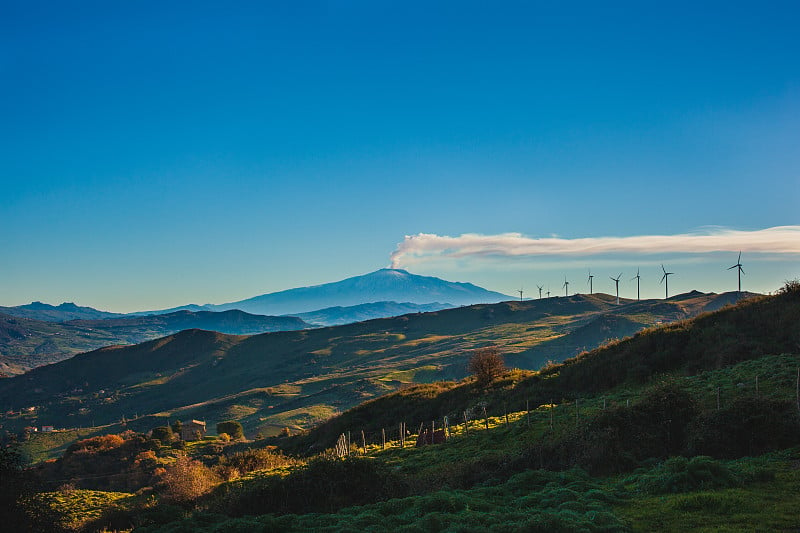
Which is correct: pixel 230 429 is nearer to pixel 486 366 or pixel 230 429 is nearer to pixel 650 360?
pixel 486 366

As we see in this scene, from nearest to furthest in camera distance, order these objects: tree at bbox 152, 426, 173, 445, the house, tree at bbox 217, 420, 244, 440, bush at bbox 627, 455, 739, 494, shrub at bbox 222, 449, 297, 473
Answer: bush at bbox 627, 455, 739, 494 < shrub at bbox 222, 449, 297, 473 < tree at bbox 152, 426, 173, 445 < the house < tree at bbox 217, 420, 244, 440

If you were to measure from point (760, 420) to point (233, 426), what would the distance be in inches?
3222

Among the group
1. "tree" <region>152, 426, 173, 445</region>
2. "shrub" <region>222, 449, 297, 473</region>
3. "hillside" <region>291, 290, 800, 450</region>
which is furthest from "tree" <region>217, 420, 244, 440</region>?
"shrub" <region>222, 449, 297, 473</region>

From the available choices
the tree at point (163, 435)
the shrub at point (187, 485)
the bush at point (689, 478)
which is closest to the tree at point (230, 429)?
the tree at point (163, 435)

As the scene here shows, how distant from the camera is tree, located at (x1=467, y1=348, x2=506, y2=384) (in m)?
56.4

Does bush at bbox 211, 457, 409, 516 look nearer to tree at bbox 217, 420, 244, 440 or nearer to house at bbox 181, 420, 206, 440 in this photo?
house at bbox 181, 420, 206, 440

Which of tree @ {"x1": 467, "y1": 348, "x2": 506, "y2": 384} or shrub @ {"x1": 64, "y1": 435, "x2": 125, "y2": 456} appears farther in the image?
shrub @ {"x1": 64, "y1": 435, "x2": 125, "y2": 456}

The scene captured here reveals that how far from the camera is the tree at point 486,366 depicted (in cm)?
5638

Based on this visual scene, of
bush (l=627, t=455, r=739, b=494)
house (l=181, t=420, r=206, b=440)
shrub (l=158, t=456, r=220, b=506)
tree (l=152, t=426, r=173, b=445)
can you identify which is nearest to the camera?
bush (l=627, t=455, r=739, b=494)

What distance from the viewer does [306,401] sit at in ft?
460

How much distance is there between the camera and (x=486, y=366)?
188ft

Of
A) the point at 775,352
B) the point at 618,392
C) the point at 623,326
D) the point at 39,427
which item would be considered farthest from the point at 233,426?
the point at 623,326

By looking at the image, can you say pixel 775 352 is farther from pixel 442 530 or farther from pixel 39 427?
pixel 39 427

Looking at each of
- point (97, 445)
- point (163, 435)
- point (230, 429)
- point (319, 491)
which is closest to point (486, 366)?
point (319, 491)
